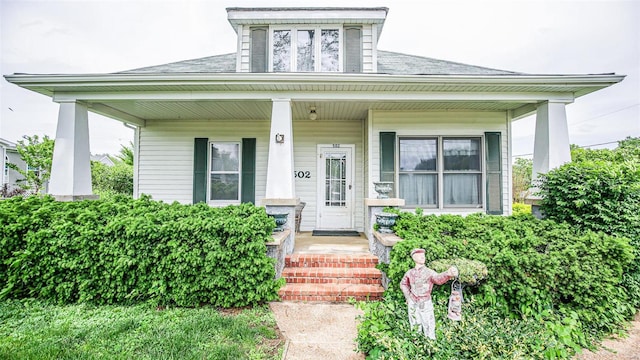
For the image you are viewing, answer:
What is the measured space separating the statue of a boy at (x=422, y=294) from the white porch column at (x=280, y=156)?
8.90 feet

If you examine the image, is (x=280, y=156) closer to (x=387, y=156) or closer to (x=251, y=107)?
(x=251, y=107)

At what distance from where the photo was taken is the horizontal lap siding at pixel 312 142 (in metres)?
6.70

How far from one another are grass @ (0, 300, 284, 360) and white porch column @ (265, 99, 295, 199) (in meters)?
1.98

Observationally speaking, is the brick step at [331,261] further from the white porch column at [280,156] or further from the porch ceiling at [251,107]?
the porch ceiling at [251,107]

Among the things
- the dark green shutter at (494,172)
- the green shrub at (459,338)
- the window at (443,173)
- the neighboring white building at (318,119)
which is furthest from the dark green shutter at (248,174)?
the dark green shutter at (494,172)

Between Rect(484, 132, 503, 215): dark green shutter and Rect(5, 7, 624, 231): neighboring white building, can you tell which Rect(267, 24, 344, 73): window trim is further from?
Rect(484, 132, 503, 215): dark green shutter

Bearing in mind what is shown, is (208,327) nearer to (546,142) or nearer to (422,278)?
(422,278)

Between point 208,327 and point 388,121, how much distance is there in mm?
4873

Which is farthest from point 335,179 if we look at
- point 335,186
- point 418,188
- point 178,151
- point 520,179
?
point 520,179

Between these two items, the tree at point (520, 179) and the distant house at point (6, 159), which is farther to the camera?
the distant house at point (6, 159)

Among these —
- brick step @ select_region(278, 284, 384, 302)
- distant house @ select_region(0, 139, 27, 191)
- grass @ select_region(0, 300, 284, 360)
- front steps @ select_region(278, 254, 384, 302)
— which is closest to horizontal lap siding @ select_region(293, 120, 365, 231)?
front steps @ select_region(278, 254, 384, 302)

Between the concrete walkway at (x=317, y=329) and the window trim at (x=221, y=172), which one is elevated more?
the window trim at (x=221, y=172)

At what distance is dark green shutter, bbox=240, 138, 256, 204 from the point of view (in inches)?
262

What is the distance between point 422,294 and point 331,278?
67.1 inches
